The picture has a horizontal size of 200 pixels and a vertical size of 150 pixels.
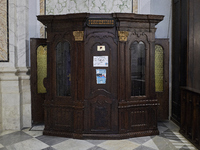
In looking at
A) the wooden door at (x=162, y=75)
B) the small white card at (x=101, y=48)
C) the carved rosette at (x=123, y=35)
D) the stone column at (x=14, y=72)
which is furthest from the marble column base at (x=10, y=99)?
the wooden door at (x=162, y=75)

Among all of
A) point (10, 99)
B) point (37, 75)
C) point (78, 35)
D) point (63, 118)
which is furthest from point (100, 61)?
point (10, 99)

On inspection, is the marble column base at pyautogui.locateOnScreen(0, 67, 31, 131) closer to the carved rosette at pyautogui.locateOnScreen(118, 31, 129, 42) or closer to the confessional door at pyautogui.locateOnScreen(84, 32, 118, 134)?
the confessional door at pyautogui.locateOnScreen(84, 32, 118, 134)

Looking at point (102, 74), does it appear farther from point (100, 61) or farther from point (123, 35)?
point (123, 35)

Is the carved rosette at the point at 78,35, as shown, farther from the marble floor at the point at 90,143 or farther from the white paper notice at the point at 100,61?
the marble floor at the point at 90,143

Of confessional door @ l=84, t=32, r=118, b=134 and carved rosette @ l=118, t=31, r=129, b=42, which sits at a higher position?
carved rosette @ l=118, t=31, r=129, b=42

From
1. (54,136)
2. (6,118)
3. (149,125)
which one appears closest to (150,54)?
(149,125)

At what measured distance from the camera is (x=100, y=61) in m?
3.97

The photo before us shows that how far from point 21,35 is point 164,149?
3.87 m

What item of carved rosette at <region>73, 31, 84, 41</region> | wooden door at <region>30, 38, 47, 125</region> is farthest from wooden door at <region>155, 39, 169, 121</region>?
wooden door at <region>30, 38, 47, 125</region>

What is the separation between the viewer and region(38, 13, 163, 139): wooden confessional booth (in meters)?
3.94

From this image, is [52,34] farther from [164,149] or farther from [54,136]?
[164,149]

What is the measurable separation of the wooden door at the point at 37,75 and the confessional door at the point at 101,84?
145 centimetres

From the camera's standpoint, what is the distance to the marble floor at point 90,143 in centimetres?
356

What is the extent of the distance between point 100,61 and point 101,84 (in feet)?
1.50
